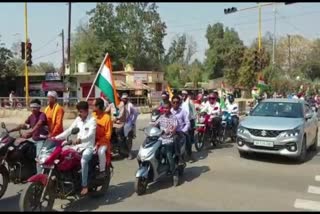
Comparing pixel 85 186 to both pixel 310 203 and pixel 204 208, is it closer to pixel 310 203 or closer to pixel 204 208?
pixel 204 208

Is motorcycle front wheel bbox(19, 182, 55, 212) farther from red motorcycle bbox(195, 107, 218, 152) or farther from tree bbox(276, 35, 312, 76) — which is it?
tree bbox(276, 35, 312, 76)

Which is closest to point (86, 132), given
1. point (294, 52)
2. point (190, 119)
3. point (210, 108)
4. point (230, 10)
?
point (190, 119)

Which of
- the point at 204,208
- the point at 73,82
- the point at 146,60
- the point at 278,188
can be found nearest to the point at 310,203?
the point at 278,188

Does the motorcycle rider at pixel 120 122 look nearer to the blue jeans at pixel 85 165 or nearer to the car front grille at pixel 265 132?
the car front grille at pixel 265 132

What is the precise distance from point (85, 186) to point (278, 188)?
12.0ft

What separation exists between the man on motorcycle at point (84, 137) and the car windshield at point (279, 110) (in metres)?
6.44

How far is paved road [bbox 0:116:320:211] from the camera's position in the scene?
7234mm

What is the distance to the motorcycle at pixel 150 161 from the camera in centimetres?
788

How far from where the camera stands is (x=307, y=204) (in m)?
7.59

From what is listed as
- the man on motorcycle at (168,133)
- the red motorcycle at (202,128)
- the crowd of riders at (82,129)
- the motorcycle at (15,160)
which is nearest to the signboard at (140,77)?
the red motorcycle at (202,128)

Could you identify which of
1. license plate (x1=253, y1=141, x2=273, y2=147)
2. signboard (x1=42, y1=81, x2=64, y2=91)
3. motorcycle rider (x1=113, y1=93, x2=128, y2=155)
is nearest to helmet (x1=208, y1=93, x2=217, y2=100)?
license plate (x1=253, y1=141, x2=273, y2=147)

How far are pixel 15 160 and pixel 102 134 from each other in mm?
1416

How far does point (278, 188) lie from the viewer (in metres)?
8.70

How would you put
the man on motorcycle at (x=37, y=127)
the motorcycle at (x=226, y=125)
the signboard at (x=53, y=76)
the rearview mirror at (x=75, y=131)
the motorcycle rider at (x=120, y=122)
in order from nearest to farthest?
the rearview mirror at (x=75, y=131), the man on motorcycle at (x=37, y=127), the motorcycle rider at (x=120, y=122), the motorcycle at (x=226, y=125), the signboard at (x=53, y=76)
